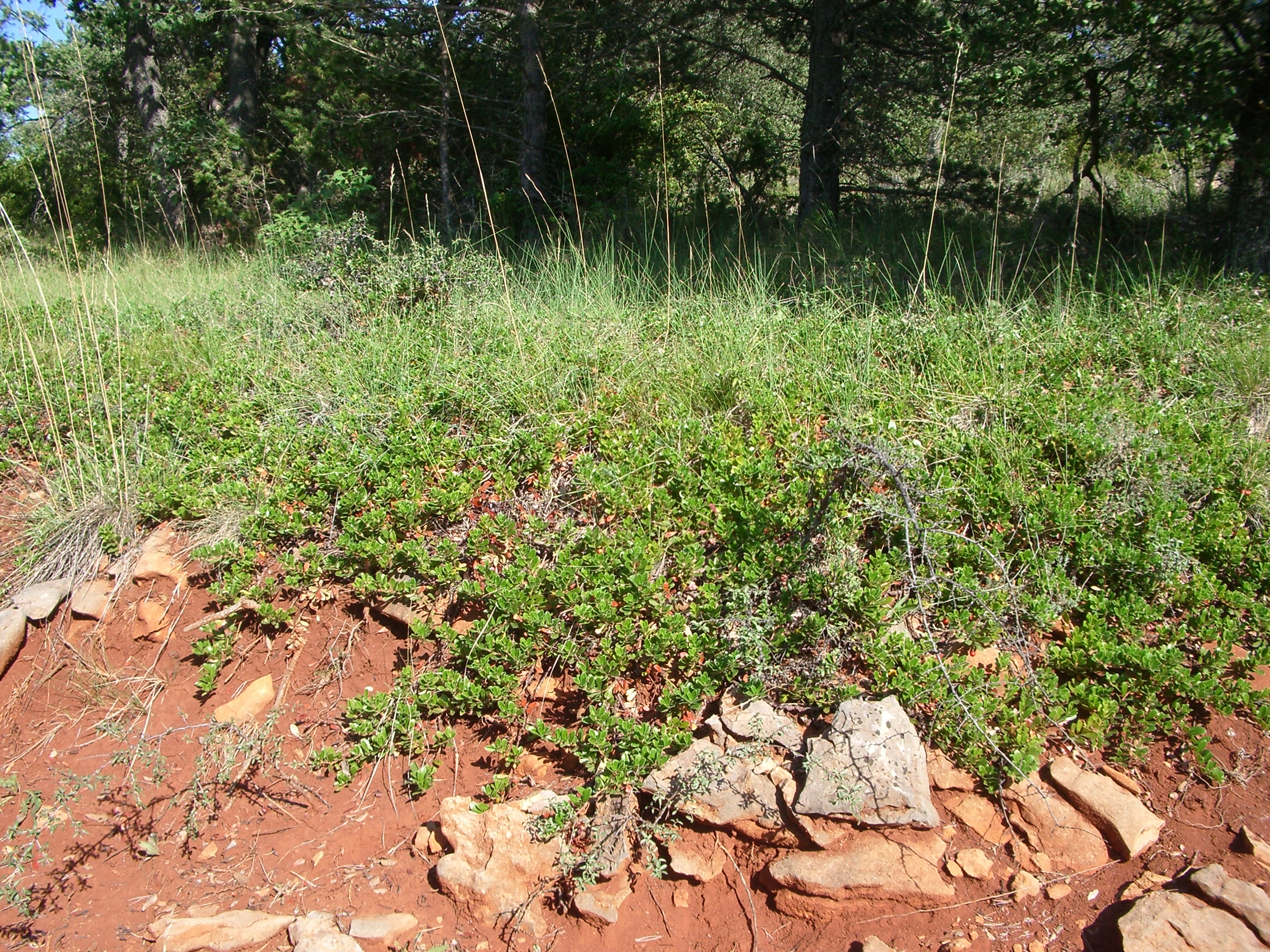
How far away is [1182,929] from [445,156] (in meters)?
9.11

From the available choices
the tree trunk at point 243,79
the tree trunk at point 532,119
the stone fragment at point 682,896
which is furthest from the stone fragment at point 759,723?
the tree trunk at point 243,79

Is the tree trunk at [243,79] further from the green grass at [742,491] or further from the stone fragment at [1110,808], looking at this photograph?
the stone fragment at [1110,808]

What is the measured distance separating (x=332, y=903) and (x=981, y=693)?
2.32m

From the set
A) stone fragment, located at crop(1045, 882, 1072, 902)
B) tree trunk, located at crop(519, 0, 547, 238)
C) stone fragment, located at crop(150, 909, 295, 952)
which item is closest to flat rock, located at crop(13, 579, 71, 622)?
stone fragment, located at crop(150, 909, 295, 952)

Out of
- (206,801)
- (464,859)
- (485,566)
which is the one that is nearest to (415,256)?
(485,566)

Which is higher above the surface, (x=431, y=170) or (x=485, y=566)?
(x=431, y=170)

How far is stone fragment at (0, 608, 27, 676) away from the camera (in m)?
3.93

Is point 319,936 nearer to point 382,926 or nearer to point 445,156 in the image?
point 382,926

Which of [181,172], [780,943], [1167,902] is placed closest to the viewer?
[1167,902]

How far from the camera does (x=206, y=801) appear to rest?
3.24 m

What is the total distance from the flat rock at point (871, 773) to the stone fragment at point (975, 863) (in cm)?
14

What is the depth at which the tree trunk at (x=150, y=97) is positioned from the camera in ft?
39.4

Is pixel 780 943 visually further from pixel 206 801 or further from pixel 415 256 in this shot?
pixel 415 256

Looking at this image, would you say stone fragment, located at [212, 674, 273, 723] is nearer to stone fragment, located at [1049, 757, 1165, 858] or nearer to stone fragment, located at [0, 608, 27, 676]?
stone fragment, located at [0, 608, 27, 676]
